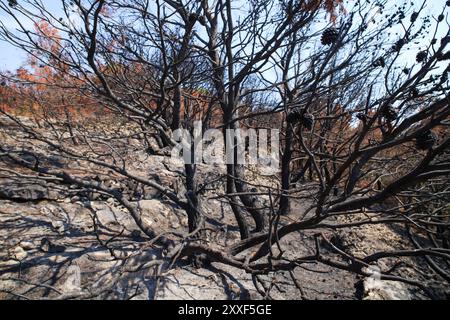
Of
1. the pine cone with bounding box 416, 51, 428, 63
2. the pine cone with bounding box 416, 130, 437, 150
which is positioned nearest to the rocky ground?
the pine cone with bounding box 416, 130, 437, 150

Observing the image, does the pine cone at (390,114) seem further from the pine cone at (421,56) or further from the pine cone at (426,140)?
the pine cone at (421,56)

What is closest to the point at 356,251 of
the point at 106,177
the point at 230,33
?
the point at 230,33

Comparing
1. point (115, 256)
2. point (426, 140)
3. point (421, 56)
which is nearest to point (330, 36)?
point (421, 56)

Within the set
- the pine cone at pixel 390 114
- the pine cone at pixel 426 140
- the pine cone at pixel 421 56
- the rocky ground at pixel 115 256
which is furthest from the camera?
the rocky ground at pixel 115 256

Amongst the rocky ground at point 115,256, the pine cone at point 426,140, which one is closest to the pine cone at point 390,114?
the pine cone at point 426,140

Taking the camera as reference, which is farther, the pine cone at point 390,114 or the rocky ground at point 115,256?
the rocky ground at point 115,256

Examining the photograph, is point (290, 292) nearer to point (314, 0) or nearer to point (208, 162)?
point (314, 0)

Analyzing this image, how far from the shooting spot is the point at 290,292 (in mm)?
3342

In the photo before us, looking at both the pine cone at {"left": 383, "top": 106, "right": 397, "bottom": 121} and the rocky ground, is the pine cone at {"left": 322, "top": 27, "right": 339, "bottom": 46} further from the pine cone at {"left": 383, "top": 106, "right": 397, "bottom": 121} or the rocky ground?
the rocky ground

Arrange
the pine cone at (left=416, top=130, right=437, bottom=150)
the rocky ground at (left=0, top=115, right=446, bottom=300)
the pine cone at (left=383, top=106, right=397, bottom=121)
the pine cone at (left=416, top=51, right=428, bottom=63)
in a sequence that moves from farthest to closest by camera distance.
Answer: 1. the rocky ground at (left=0, top=115, right=446, bottom=300)
2. the pine cone at (left=416, top=51, right=428, bottom=63)
3. the pine cone at (left=383, top=106, right=397, bottom=121)
4. the pine cone at (left=416, top=130, right=437, bottom=150)

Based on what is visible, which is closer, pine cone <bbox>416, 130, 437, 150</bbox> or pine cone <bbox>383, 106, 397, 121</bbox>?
pine cone <bbox>416, 130, 437, 150</bbox>

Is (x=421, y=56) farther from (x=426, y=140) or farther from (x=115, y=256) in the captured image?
(x=115, y=256)

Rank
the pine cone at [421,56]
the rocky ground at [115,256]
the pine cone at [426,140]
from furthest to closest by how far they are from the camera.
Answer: the rocky ground at [115,256], the pine cone at [421,56], the pine cone at [426,140]

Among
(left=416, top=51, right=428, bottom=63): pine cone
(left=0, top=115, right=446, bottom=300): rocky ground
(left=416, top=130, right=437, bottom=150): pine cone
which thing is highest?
(left=416, top=51, right=428, bottom=63): pine cone
